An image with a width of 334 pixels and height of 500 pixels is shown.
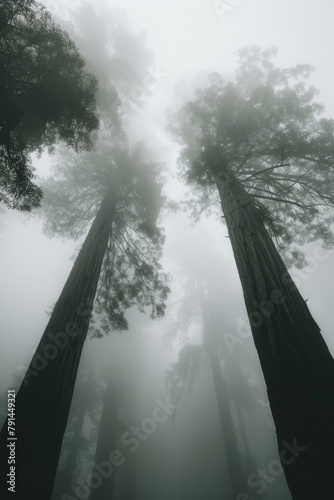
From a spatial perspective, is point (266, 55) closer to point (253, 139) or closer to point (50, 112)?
point (253, 139)

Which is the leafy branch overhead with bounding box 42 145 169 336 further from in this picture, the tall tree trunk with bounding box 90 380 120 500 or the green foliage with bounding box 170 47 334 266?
the tall tree trunk with bounding box 90 380 120 500

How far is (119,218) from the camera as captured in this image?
9.29m

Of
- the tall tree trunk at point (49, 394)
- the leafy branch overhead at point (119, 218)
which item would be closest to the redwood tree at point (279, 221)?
the leafy branch overhead at point (119, 218)

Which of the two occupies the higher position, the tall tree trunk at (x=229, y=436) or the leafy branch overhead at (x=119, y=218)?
the leafy branch overhead at (x=119, y=218)

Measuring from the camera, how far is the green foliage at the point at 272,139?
266 inches

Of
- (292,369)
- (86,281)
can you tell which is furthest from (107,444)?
(292,369)

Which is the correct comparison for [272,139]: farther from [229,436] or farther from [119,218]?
[229,436]

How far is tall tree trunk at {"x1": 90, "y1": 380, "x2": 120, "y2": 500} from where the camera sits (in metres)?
12.6

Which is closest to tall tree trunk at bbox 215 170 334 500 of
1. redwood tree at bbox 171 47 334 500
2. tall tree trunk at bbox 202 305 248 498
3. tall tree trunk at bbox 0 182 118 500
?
redwood tree at bbox 171 47 334 500

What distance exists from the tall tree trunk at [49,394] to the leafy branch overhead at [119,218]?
3476 millimetres

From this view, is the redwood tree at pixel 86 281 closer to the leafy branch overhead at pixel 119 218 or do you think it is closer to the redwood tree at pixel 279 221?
the leafy branch overhead at pixel 119 218

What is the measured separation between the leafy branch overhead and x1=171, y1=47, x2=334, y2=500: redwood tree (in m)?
1.88

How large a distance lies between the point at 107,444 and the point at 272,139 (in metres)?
15.7

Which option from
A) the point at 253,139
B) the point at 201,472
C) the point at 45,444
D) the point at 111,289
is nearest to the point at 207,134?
the point at 253,139
